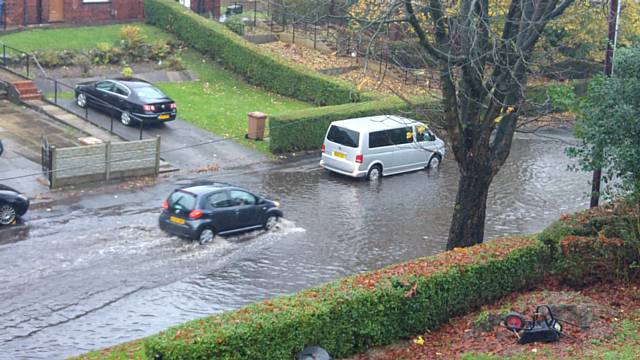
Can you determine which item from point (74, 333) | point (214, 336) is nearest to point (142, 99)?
point (74, 333)

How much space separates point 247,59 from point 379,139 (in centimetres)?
1160

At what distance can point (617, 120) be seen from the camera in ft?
52.3

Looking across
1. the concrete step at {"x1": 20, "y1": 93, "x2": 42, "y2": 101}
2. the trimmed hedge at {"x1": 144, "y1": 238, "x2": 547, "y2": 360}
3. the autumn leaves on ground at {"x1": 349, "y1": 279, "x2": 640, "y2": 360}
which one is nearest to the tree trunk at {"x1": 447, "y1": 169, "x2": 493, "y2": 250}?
the trimmed hedge at {"x1": 144, "y1": 238, "x2": 547, "y2": 360}

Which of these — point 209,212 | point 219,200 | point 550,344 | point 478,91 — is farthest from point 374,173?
point 550,344

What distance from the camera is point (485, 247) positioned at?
16.2 m

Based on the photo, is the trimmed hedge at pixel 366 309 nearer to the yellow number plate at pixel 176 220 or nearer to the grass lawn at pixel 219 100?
the yellow number plate at pixel 176 220

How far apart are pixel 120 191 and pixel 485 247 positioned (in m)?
12.7

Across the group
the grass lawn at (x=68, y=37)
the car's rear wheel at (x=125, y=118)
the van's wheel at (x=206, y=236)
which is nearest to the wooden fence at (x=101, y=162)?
the car's rear wheel at (x=125, y=118)

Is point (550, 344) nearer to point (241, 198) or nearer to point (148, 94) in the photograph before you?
point (241, 198)

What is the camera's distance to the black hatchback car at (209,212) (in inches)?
851

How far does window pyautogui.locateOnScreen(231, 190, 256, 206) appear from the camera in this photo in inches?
889

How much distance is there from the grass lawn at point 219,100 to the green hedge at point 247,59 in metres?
0.39

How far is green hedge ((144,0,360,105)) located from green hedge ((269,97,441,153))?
1.97 m

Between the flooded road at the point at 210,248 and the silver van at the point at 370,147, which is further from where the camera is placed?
the silver van at the point at 370,147
